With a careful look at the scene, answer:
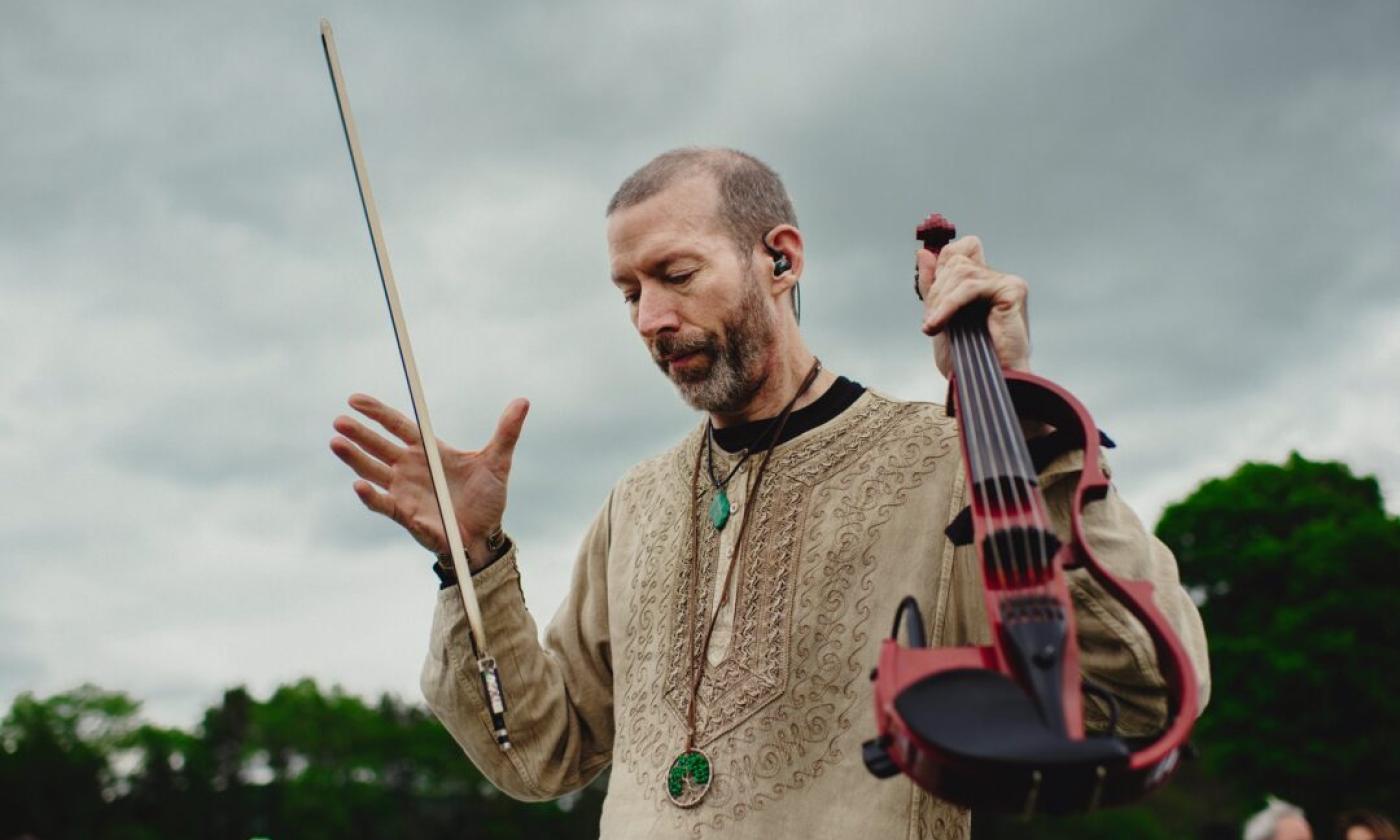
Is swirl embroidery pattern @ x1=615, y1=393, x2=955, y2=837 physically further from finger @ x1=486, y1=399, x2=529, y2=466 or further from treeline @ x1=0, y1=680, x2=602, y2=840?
treeline @ x1=0, y1=680, x2=602, y2=840

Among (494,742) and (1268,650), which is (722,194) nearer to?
(494,742)

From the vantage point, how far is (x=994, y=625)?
72.9 inches

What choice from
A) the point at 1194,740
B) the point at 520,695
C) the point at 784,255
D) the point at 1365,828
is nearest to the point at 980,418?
the point at 784,255

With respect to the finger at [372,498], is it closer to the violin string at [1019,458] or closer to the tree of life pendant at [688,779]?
the tree of life pendant at [688,779]

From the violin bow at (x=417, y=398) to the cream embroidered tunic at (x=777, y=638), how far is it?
0.18 m

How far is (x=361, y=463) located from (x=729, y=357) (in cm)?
96

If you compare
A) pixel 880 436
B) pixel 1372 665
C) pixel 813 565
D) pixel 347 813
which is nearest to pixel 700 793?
pixel 813 565

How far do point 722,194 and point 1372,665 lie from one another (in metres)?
29.3

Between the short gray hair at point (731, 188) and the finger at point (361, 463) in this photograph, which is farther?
the short gray hair at point (731, 188)

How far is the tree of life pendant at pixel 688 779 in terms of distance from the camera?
3.02 metres

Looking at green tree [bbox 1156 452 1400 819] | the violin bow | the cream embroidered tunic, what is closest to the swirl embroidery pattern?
the cream embroidered tunic

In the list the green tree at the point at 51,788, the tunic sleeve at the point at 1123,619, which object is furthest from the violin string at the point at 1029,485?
the green tree at the point at 51,788

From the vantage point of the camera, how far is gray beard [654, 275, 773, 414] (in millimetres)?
3338

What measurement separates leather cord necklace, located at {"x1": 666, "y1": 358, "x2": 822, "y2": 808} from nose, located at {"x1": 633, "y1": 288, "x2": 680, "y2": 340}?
0.46m
